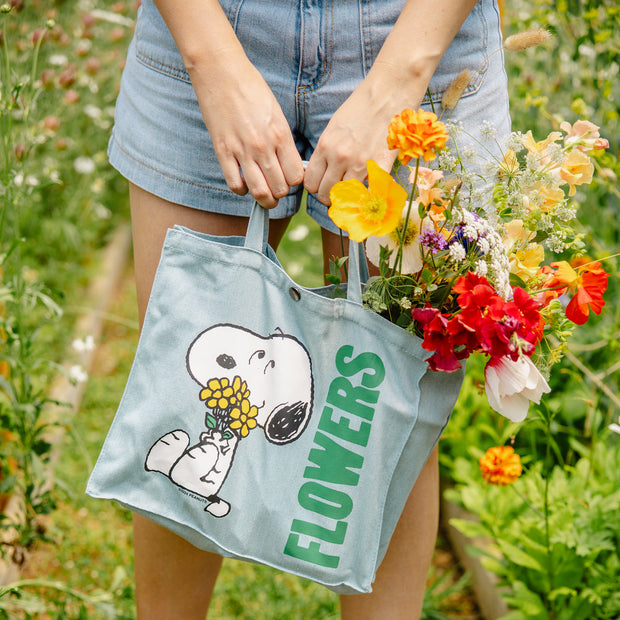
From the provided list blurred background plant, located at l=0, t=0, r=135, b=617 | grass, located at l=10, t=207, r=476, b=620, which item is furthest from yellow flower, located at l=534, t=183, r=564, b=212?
blurred background plant, located at l=0, t=0, r=135, b=617

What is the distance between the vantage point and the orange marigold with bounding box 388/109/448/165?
88 centimetres

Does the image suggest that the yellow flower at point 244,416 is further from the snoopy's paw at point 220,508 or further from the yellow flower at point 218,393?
the snoopy's paw at point 220,508

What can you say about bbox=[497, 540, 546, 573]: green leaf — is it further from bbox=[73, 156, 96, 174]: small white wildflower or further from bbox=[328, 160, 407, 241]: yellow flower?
bbox=[73, 156, 96, 174]: small white wildflower

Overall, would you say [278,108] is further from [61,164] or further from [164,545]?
[61,164]

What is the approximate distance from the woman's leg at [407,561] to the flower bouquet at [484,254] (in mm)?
288

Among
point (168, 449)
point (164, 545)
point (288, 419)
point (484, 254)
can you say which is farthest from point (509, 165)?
point (164, 545)

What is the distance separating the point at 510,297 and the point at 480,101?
1.09ft

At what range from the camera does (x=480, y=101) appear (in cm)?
114

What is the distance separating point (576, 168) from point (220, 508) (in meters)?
0.76

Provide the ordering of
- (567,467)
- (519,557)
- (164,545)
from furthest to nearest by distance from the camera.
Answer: (567,467), (519,557), (164,545)

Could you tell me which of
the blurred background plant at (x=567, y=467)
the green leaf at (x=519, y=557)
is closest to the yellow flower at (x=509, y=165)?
the blurred background plant at (x=567, y=467)

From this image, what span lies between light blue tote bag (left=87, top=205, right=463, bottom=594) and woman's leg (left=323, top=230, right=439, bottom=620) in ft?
0.70

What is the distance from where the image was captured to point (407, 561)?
4.32 feet

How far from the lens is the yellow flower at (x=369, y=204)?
0.94 meters
